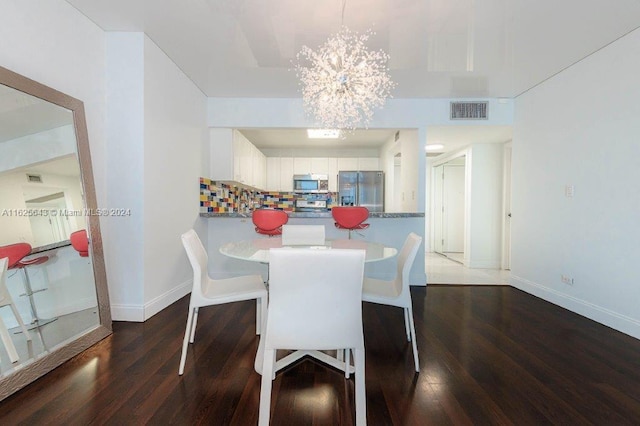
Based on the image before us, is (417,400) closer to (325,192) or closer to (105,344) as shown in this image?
(105,344)

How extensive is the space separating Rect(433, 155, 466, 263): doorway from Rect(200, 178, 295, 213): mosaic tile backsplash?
10.7 ft

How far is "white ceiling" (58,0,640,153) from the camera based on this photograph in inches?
81.0

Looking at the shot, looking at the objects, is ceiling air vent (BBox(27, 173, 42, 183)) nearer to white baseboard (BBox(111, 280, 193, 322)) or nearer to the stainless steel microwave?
white baseboard (BBox(111, 280, 193, 322))

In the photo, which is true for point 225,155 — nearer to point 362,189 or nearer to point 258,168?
point 258,168

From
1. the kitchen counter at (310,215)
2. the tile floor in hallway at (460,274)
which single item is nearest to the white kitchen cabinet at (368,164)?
the tile floor in hallway at (460,274)

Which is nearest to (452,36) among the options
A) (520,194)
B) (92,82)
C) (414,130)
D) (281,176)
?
(414,130)

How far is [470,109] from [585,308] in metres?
2.50

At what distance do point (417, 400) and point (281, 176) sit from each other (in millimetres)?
4968

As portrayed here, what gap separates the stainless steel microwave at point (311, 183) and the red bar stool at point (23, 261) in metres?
4.32

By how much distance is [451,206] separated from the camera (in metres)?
6.39

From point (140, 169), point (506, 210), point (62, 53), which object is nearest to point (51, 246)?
point (140, 169)

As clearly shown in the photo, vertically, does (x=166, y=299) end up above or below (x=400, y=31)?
below

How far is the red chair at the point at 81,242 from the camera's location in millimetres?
2057

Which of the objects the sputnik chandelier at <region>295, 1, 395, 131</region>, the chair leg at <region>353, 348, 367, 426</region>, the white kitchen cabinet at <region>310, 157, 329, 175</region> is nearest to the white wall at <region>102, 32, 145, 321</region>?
the sputnik chandelier at <region>295, 1, 395, 131</region>
